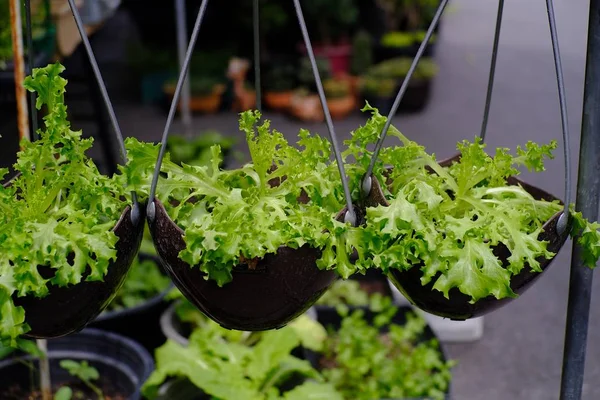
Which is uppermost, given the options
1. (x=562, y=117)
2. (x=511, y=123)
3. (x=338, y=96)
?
(x=562, y=117)

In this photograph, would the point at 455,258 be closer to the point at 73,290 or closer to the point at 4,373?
the point at 73,290

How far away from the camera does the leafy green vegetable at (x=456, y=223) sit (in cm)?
116

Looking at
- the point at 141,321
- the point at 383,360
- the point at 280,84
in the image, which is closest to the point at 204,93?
the point at 280,84

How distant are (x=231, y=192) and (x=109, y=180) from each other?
0.64ft

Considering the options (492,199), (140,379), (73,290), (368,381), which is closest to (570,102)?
(368,381)

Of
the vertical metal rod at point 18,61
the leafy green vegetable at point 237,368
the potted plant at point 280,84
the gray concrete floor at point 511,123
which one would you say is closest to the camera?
the vertical metal rod at point 18,61

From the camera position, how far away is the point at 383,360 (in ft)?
9.41

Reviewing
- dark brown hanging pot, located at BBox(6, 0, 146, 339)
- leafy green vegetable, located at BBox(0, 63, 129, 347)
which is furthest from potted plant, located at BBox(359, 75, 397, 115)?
dark brown hanging pot, located at BBox(6, 0, 146, 339)

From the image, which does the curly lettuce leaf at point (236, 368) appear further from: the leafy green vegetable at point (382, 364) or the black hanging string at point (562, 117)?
the black hanging string at point (562, 117)

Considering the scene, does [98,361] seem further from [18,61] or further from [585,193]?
[585,193]

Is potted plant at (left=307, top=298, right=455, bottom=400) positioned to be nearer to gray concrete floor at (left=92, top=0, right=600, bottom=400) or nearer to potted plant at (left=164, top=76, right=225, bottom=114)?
gray concrete floor at (left=92, top=0, right=600, bottom=400)

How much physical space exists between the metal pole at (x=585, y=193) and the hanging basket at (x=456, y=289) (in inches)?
3.5

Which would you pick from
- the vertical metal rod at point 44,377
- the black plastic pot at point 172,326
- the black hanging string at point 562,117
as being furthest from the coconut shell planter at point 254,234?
the black plastic pot at point 172,326

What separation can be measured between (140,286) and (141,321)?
161 mm
